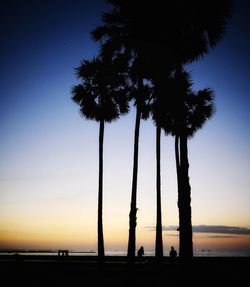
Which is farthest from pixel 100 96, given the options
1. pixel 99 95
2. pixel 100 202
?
pixel 100 202

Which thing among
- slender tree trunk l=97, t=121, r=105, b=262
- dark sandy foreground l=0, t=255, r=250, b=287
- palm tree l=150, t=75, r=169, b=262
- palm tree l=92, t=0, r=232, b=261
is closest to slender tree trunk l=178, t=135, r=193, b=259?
dark sandy foreground l=0, t=255, r=250, b=287

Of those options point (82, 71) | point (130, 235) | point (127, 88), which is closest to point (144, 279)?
point (130, 235)

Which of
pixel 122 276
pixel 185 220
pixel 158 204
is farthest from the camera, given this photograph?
pixel 158 204

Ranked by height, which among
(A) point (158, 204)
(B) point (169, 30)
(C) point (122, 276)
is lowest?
(C) point (122, 276)

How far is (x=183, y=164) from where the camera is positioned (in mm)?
15883

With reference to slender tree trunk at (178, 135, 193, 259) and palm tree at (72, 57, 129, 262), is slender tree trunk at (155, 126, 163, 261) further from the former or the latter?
slender tree trunk at (178, 135, 193, 259)

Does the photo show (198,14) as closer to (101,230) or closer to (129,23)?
(129,23)

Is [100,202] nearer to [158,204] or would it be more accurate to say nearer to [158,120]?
[158,204]

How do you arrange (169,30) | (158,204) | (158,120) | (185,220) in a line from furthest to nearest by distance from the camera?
1. (158,204)
2. (158,120)
3. (169,30)
4. (185,220)

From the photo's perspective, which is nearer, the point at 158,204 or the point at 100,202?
the point at 100,202

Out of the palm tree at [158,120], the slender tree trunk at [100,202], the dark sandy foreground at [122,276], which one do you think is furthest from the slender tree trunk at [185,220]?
the slender tree trunk at [100,202]

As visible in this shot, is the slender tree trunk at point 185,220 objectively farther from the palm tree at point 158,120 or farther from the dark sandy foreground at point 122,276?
the palm tree at point 158,120

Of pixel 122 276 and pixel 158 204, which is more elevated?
pixel 158 204

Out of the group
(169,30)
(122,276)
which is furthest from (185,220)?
(169,30)
